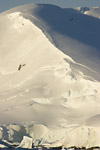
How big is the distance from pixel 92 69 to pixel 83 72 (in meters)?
3.59

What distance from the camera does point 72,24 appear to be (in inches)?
5022

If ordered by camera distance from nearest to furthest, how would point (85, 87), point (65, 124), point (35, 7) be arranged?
point (65, 124)
point (85, 87)
point (35, 7)

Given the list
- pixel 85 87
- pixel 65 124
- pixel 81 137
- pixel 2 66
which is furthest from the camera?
pixel 2 66

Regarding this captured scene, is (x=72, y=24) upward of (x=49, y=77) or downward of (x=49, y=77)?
downward

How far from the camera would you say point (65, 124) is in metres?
90.6

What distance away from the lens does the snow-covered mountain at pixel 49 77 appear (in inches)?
3482

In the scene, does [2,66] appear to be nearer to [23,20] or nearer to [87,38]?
[23,20]

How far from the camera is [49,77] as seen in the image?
4090 inches

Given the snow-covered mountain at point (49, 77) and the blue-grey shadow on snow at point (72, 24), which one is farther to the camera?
the blue-grey shadow on snow at point (72, 24)

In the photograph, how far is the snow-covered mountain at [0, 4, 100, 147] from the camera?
8844 cm

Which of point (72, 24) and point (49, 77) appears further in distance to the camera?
point (72, 24)

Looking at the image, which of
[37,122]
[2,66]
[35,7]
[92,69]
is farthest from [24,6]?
[37,122]

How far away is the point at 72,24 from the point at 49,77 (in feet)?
87.8

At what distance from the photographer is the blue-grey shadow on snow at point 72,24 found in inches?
4794
